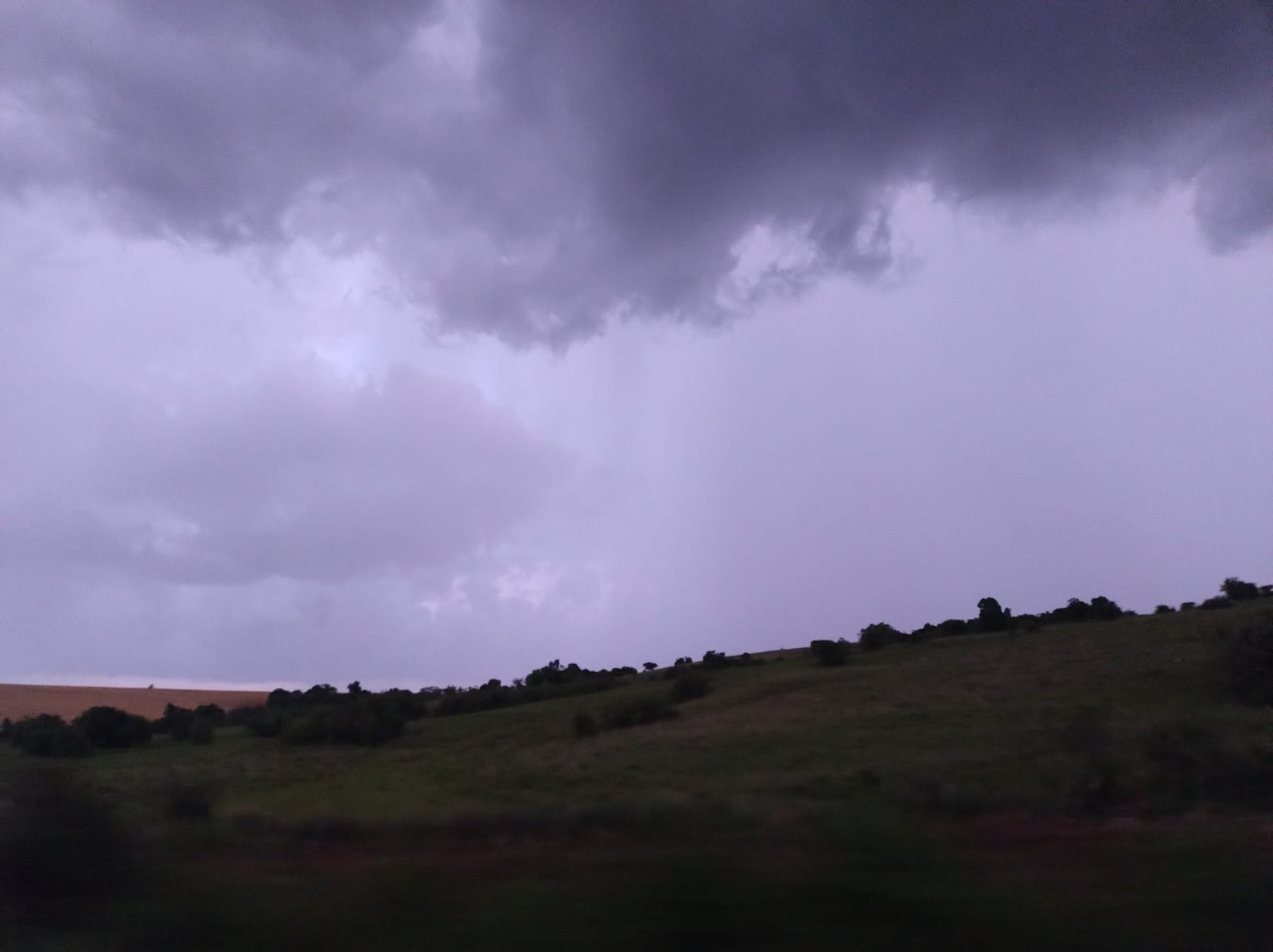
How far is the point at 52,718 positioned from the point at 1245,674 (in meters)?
45.0

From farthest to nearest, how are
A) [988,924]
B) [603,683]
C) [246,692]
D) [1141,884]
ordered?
[246,692] → [603,683] → [1141,884] → [988,924]

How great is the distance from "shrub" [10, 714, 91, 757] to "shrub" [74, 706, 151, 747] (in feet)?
3.87

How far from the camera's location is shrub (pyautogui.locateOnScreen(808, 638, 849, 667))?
180ft

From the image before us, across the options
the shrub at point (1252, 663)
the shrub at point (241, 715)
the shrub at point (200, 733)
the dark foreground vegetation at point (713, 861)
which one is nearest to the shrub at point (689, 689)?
the shrub at point (200, 733)

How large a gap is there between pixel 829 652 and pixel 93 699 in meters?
56.8

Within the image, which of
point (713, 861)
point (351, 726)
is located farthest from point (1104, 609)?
point (713, 861)

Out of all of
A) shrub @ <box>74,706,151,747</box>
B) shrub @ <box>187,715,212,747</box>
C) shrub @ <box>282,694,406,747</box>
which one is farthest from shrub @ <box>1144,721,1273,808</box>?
shrub @ <box>74,706,151,747</box>

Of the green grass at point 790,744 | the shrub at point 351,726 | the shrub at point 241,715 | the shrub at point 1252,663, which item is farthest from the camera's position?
the shrub at point 241,715

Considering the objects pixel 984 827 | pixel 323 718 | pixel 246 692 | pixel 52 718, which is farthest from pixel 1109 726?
pixel 246 692

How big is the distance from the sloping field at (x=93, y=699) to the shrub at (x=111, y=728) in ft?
69.7

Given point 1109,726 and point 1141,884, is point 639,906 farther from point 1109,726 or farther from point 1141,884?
point 1109,726

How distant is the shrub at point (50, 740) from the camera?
35.5 meters

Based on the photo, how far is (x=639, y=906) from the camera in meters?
6.66

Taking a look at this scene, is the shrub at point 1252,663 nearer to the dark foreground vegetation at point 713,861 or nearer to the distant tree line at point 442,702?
the distant tree line at point 442,702
